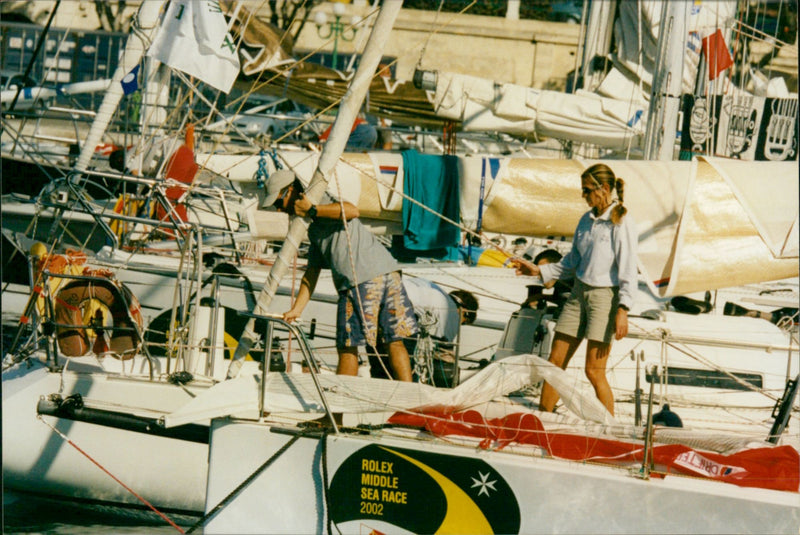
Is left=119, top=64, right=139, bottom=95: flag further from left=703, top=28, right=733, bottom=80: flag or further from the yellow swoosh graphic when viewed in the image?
left=703, top=28, right=733, bottom=80: flag

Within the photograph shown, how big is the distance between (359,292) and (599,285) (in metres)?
1.18

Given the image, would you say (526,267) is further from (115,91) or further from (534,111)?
(534,111)

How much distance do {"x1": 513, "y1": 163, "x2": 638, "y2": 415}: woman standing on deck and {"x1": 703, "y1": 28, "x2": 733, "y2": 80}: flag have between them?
11.3ft

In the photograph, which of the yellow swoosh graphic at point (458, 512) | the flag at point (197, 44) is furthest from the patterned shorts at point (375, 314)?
the flag at point (197, 44)

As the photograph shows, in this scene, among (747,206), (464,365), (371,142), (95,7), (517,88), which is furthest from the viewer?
(95,7)

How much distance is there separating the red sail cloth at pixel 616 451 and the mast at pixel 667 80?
10.1ft

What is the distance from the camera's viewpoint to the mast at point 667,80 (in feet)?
23.3

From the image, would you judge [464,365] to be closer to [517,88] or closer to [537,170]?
[537,170]

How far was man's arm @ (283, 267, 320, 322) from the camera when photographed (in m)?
4.89

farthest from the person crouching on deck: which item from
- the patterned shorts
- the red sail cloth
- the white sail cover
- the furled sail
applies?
the white sail cover

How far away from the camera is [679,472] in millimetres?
4168

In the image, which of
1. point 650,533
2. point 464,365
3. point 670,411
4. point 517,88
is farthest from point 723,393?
point 517,88

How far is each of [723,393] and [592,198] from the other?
164 cm

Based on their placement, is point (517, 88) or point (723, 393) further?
point (517, 88)
